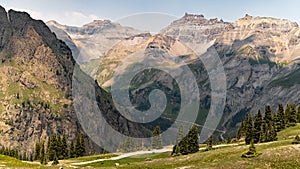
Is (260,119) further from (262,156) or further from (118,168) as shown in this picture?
(118,168)

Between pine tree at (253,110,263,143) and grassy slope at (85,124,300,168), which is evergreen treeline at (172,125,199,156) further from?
grassy slope at (85,124,300,168)

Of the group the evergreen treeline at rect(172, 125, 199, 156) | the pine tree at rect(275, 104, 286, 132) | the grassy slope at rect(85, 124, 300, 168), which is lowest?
the evergreen treeline at rect(172, 125, 199, 156)

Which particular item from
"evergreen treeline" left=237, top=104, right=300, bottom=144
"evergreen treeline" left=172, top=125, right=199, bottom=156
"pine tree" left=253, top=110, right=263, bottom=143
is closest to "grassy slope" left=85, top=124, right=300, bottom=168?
"evergreen treeline" left=237, top=104, right=300, bottom=144

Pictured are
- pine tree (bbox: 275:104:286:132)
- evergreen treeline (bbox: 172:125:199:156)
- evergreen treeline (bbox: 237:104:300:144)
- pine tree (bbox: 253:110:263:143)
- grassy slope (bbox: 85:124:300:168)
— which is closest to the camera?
grassy slope (bbox: 85:124:300:168)

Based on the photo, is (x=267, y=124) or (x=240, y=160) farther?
(x=267, y=124)

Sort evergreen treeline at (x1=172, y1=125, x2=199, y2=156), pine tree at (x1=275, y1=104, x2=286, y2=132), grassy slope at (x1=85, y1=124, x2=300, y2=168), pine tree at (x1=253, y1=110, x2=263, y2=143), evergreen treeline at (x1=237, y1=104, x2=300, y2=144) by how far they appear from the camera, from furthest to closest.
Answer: pine tree at (x1=275, y1=104, x2=286, y2=132)
pine tree at (x1=253, y1=110, x2=263, y2=143)
evergreen treeline at (x1=172, y1=125, x2=199, y2=156)
evergreen treeline at (x1=237, y1=104, x2=300, y2=144)
grassy slope at (x1=85, y1=124, x2=300, y2=168)

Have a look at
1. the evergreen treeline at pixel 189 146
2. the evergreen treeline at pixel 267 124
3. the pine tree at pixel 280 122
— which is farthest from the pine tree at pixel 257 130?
the evergreen treeline at pixel 189 146

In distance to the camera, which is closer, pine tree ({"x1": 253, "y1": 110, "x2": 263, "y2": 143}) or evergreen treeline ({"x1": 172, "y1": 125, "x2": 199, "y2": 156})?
evergreen treeline ({"x1": 172, "y1": 125, "x2": 199, "y2": 156})

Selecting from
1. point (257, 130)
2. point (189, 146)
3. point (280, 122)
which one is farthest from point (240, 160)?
point (280, 122)

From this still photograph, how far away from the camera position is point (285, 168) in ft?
161

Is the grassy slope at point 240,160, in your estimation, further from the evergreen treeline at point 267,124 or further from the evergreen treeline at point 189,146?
the evergreen treeline at point 189,146

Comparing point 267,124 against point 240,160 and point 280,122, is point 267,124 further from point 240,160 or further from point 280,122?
point 240,160

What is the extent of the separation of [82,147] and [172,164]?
112085 millimetres

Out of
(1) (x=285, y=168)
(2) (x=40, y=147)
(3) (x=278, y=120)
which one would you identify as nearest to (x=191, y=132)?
(3) (x=278, y=120)
